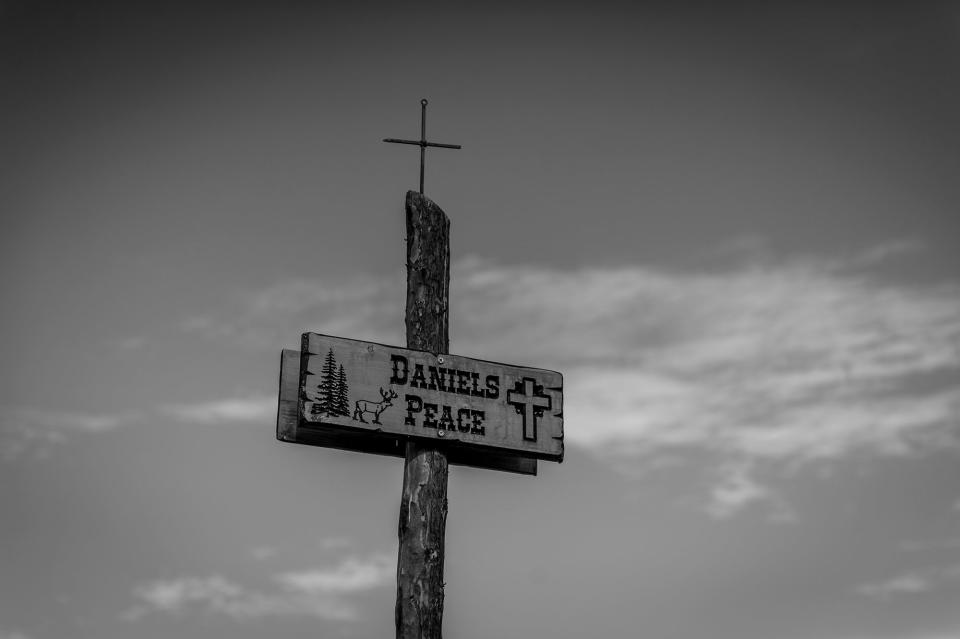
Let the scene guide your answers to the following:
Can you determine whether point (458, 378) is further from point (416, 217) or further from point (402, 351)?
point (416, 217)

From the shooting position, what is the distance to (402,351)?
23.9ft

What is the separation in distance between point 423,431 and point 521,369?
856mm

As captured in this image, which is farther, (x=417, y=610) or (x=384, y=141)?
(x=384, y=141)

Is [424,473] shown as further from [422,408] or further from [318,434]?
[318,434]

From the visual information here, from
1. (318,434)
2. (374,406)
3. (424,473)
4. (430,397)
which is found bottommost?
(424,473)

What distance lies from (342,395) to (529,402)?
129 cm

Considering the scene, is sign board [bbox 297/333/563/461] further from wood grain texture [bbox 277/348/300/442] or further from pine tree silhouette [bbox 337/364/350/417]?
wood grain texture [bbox 277/348/300/442]

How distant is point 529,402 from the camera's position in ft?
24.9

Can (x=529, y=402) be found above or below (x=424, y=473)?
above

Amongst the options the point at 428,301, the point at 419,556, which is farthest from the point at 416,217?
the point at 419,556

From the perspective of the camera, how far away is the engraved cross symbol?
24.7 ft

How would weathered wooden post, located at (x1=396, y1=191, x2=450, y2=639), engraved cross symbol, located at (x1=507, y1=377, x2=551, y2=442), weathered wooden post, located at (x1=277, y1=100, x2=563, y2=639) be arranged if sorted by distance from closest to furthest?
weathered wooden post, located at (x1=396, y1=191, x2=450, y2=639) → weathered wooden post, located at (x1=277, y1=100, x2=563, y2=639) → engraved cross symbol, located at (x1=507, y1=377, x2=551, y2=442)

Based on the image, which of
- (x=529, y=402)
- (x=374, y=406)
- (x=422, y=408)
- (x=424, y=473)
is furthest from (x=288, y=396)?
(x=529, y=402)

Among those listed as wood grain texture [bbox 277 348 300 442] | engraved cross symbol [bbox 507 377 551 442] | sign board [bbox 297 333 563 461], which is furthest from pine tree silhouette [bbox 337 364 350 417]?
engraved cross symbol [bbox 507 377 551 442]
